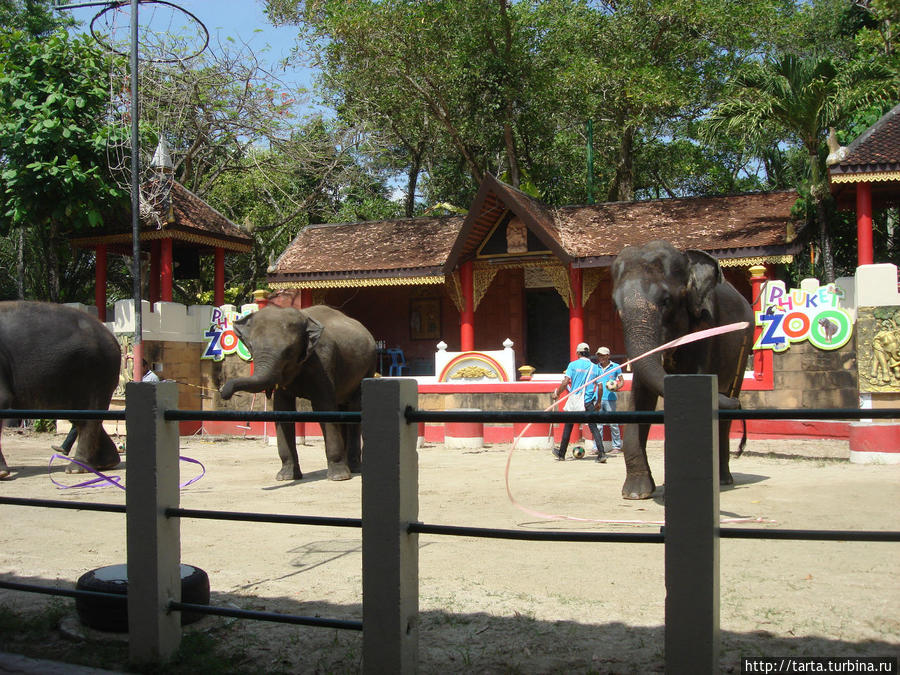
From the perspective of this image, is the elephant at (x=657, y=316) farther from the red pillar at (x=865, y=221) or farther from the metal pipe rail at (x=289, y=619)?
the red pillar at (x=865, y=221)

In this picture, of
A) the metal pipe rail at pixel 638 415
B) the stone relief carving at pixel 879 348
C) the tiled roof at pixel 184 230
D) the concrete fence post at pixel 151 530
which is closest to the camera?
the metal pipe rail at pixel 638 415

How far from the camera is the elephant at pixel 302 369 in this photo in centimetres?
888

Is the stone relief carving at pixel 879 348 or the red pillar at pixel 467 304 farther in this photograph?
the red pillar at pixel 467 304

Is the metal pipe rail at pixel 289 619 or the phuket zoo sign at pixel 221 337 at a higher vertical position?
the phuket zoo sign at pixel 221 337

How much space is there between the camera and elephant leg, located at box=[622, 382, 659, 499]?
7.36 metres

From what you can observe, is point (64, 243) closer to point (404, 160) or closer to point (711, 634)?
point (404, 160)

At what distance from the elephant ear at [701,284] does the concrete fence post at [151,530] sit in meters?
5.13

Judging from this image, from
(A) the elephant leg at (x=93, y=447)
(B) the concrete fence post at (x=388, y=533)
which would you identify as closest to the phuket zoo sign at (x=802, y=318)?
(A) the elephant leg at (x=93, y=447)

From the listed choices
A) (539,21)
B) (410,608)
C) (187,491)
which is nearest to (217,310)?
(187,491)

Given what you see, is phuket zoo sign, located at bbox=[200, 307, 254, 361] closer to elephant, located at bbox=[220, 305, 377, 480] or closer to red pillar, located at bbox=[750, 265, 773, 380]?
elephant, located at bbox=[220, 305, 377, 480]

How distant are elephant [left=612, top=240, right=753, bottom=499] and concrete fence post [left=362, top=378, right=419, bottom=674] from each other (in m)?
3.89

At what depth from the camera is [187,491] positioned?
28.1 feet

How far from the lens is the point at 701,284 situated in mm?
7398

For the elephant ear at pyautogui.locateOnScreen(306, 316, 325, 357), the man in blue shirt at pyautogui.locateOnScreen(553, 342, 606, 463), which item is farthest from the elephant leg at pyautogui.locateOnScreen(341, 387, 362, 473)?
the man in blue shirt at pyautogui.locateOnScreen(553, 342, 606, 463)
